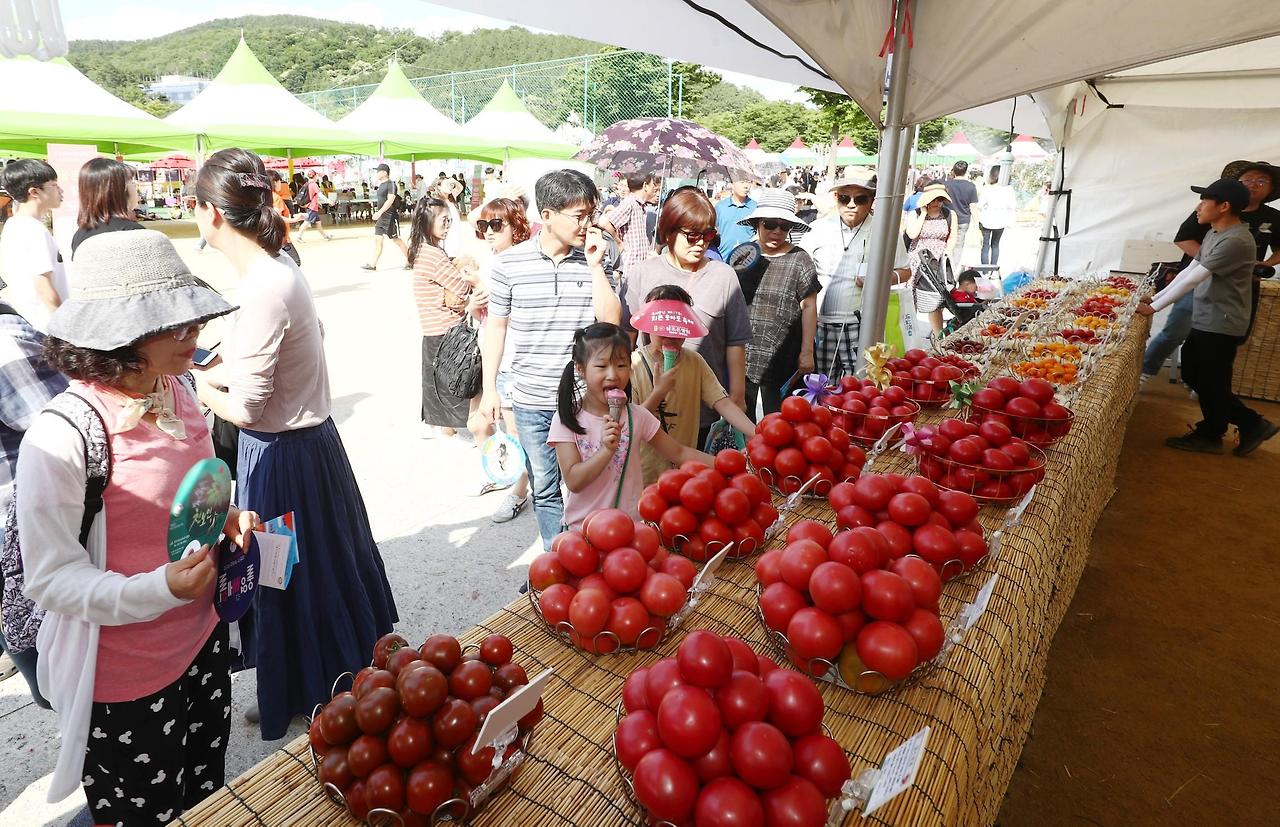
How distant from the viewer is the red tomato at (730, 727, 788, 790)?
37.4 inches

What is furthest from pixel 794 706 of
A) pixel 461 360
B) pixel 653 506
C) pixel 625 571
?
pixel 461 360

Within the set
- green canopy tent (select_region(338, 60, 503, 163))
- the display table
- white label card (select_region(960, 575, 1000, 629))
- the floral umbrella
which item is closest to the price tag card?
white label card (select_region(960, 575, 1000, 629))

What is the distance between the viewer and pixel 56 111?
34.2ft

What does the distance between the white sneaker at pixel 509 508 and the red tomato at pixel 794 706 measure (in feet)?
11.0

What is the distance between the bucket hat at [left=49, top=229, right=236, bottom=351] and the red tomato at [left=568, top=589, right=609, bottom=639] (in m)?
1.08

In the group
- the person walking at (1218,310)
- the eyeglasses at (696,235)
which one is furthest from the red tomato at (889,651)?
the person walking at (1218,310)

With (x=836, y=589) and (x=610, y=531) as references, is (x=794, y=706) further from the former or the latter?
(x=610, y=531)

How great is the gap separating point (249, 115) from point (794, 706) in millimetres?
17444

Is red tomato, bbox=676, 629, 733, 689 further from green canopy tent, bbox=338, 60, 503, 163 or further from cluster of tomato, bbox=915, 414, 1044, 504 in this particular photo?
green canopy tent, bbox=338, 60, 503, 163

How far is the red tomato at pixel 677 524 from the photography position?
1761mm

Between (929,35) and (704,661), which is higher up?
(929,35)

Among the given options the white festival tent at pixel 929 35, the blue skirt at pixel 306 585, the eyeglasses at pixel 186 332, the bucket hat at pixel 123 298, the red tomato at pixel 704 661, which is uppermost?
the white festival tent at pixel 929 35

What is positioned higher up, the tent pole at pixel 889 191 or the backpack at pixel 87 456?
the tent pole at pixel 889 191

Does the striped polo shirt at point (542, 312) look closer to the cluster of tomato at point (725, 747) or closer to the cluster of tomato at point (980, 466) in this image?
the cluster of tomato at point (980, 466)
